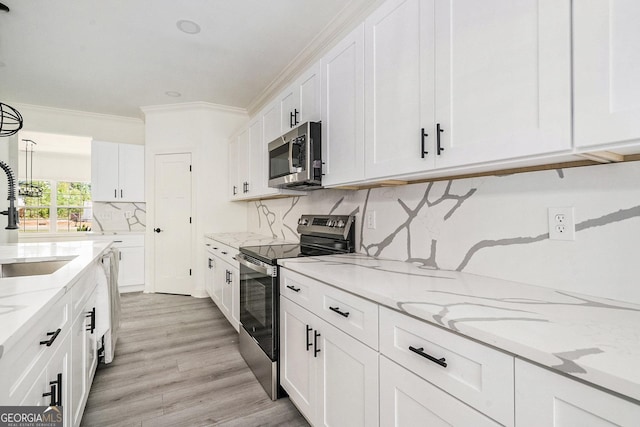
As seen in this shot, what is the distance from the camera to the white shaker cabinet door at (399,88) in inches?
51.1

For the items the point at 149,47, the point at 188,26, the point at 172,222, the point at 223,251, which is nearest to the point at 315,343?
the point at 223,251

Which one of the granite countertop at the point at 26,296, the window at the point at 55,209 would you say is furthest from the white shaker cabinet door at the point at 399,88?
the window at the point at 55,209

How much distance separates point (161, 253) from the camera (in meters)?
4.53

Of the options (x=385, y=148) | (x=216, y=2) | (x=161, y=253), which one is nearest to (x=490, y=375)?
(x=385, y=148)

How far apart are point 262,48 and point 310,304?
8.30 ft

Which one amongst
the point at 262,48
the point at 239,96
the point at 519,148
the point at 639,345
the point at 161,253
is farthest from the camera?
the point at 161,253

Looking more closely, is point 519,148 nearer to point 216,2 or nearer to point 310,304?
point 310,304

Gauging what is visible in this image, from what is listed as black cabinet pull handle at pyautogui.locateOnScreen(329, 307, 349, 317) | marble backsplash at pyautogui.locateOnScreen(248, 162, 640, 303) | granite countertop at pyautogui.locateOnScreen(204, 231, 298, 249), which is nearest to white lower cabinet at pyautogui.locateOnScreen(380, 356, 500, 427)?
black cabinet pull handle at pyautogui.locateOnScreen(329, 307, 349, 317)

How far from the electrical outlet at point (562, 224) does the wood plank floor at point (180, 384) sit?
5.20 ft

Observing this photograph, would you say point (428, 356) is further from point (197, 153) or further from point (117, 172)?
point (117, 172)

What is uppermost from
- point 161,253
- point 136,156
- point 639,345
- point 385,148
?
point 136,156

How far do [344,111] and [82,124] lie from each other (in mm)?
4880

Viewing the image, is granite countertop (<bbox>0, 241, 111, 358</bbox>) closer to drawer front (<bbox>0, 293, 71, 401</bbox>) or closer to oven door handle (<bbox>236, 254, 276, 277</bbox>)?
drawer front (<bbox>0, 293, 71, 401</bbox>)

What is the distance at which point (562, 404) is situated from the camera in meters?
0.63
